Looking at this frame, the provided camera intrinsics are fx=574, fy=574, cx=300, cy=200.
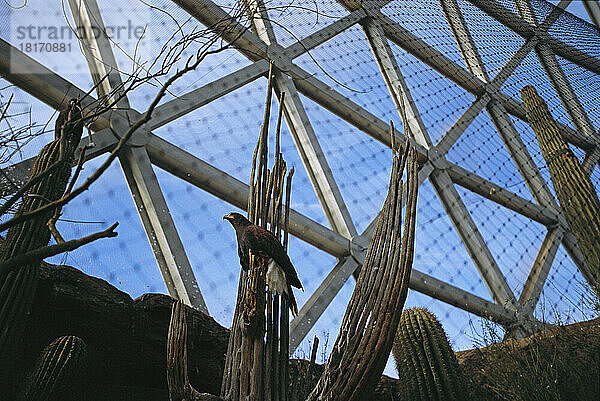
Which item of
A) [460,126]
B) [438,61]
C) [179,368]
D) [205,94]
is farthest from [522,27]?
[179,368]

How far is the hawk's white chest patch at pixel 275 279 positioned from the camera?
63.2 inches

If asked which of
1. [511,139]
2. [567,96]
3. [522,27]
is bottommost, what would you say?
[567,96]

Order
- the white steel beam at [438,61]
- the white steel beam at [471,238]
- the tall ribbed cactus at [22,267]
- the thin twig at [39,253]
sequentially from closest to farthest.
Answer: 1. the thin twig at [39,253]
2. the tall ribbed cactus at [22,267]
3. the white steel beam at [471,238]
4. the white steel beam at [438,61]

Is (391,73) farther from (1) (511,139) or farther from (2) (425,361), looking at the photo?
(2) (425,361)

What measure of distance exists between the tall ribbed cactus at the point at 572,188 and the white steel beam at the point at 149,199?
2.10 meters

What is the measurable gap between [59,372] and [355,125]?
3.69 metres

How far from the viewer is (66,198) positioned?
0.69 m

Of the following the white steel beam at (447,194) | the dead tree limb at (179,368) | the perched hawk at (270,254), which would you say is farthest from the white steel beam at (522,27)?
the dead tree limb at (179,368)

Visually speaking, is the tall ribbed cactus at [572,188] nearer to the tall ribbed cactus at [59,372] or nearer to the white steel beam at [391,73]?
the white steel beam at [391,73]

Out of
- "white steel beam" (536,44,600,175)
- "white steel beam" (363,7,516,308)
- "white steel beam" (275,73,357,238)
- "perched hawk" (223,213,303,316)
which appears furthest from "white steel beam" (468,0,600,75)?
"perched hawk" (223,213,303,316)

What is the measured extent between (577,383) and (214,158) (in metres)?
2.46

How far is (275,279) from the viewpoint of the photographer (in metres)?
1.61

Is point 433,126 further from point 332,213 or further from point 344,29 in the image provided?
point 332,213

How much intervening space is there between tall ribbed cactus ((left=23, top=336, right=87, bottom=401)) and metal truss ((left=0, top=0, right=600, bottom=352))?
1.05 m
